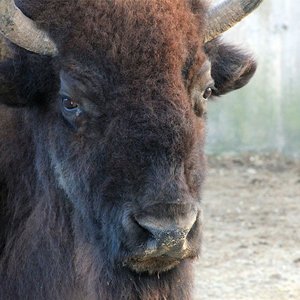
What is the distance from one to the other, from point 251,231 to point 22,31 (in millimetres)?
5072

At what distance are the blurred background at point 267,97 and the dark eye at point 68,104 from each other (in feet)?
25.3

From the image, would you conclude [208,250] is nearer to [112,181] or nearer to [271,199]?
[271,199]

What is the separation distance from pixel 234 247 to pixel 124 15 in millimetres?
4518

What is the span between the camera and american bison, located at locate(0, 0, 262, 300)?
4352 millimetres

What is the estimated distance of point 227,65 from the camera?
5.36 meters

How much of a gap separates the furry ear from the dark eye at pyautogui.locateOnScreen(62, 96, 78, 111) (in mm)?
184

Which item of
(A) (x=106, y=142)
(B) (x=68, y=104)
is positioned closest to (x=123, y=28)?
(B) (x=68, y=104)

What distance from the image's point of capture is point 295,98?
1240cm

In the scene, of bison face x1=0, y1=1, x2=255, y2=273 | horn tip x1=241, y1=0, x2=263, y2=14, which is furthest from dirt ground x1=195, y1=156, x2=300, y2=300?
horn tip x1=241, y1=0, x2=263, y2=14

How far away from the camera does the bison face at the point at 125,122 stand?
431cm

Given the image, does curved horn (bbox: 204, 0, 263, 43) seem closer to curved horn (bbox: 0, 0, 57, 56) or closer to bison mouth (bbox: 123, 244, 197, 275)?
curved horn (bbox: 0, 0, 57, 56)

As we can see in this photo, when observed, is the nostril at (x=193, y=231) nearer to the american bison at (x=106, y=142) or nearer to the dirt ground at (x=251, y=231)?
the american bison at (x=106, y=142)

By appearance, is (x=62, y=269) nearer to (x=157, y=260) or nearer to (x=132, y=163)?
(x=157, y=260)

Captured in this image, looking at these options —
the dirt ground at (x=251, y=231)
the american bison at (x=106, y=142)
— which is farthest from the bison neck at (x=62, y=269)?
the dirt ground at (x=251, y=231)
